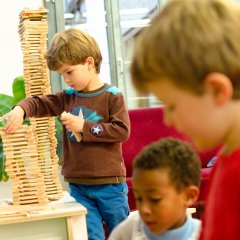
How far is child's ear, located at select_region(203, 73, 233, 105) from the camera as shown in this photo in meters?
0.78

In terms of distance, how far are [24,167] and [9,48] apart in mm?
1775

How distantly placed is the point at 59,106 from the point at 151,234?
1.23 metres

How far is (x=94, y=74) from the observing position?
7.54 ft

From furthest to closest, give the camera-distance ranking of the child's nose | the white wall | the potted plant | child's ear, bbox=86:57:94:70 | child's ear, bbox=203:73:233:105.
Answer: the white wall
the potted plant
child's ear, bbox=86:57:94:70
the child's nose
child's ear, bbox=203:73:233:105

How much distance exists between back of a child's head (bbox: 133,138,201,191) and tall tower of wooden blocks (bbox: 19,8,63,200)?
1175 mm

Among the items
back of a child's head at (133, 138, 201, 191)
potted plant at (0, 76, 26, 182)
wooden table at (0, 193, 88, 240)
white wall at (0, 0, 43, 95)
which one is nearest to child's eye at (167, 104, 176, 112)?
back of a child's head at (133, 138, 201, 191)

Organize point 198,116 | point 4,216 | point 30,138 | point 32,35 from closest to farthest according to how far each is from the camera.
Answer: point 198,116 < point 4,216 < point 30,138 < point 32,35

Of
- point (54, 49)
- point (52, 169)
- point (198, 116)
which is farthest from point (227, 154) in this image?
point (52, 169)

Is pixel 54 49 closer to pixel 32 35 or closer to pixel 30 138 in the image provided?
pixel 32 35

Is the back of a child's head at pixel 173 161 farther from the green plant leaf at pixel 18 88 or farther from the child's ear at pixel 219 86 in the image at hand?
the green plant leaf at pixel 18 88

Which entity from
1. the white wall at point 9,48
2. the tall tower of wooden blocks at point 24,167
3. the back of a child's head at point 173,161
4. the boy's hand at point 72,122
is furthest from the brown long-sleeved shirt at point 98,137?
the white wall at point 9,48

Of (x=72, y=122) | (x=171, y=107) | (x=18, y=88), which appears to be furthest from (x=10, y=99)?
(x=171, y=107)

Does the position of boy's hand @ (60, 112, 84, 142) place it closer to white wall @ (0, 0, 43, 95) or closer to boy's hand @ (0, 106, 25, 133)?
boy's hand @ (0, 106, 25, 133)

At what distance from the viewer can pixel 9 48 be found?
3.77 meters
